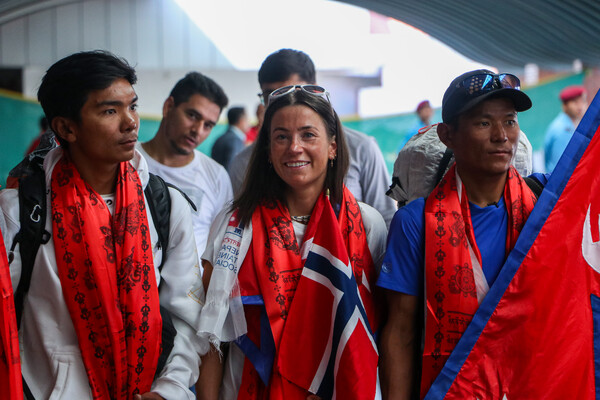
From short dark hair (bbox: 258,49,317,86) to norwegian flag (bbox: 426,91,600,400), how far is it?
187 centimetres

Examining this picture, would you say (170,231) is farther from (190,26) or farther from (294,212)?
(190,26)

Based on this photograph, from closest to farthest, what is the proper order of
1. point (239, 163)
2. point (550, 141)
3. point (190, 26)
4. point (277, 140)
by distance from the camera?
point (277, 140) → point (239, 163) → point (550, 141) → point (190, 26)

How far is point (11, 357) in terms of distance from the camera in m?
2.15

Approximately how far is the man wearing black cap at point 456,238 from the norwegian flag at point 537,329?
6 cm

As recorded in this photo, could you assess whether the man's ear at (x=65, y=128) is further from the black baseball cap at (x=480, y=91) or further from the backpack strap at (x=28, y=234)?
the black baseball cap at (x=480, y=91)

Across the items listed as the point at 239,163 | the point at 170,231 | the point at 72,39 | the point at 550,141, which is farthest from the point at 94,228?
the point at 72,39

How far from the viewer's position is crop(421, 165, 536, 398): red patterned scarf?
235cm

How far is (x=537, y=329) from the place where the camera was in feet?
7.64

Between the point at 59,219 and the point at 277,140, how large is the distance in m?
0.97

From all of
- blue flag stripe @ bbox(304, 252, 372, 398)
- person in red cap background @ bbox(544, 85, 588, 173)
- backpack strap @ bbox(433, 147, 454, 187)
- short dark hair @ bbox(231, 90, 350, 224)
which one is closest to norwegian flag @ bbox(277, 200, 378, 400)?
blue flag stripe @ bbox(304, 252, 372, 398)

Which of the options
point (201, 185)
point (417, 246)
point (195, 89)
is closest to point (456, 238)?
point (417, 246)

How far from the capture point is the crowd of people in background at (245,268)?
2.30 m

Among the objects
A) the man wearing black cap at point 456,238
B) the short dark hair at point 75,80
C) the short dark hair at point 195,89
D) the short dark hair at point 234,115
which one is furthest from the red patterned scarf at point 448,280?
the short dark hair at point 234,115

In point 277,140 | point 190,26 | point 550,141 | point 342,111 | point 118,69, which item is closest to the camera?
point 118,69
